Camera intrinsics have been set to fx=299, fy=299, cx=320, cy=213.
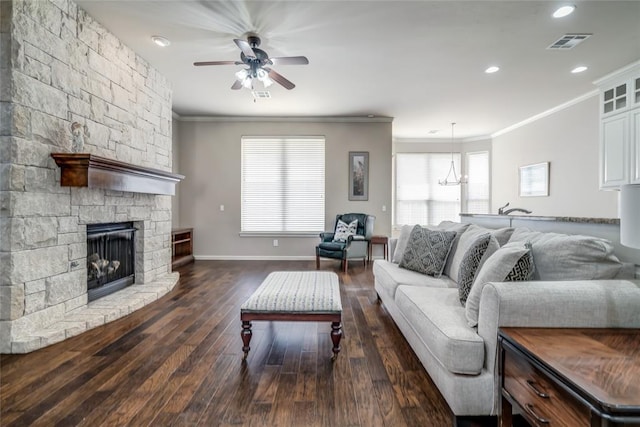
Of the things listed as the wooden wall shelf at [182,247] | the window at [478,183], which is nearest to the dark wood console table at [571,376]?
the wooden wall shelf at [182,247]

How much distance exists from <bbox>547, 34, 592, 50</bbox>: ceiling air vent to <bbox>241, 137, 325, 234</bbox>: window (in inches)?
149

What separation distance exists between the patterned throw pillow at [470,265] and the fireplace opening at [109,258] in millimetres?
3339

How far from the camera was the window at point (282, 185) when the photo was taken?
6.04 meters

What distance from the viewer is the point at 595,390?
0.87m

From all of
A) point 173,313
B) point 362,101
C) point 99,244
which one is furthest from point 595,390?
point 362,101

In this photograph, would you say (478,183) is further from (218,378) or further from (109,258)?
(109,258)

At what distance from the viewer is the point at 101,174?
269 cm

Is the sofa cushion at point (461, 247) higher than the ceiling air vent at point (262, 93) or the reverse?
the reverse

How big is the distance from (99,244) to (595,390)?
12.6 ft

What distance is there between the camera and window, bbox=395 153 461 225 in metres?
7.80

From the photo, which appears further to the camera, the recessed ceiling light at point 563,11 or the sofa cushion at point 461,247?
the recessed ceiling light at point 563,11

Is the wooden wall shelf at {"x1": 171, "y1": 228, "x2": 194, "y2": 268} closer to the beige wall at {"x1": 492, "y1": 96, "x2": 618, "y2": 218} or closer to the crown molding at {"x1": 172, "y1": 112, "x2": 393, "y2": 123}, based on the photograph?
the crown molding at {"x1": 172, "y1": 112, "x2": 393, "y2": 123}

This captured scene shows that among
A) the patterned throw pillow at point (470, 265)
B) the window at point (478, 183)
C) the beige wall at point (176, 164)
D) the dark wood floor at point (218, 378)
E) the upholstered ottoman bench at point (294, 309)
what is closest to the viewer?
the dark wood floor at point (218, 378)

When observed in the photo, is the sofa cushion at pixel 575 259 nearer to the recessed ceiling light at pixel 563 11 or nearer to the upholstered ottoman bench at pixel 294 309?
the upholstered ottoman bench at pixel 294 309
